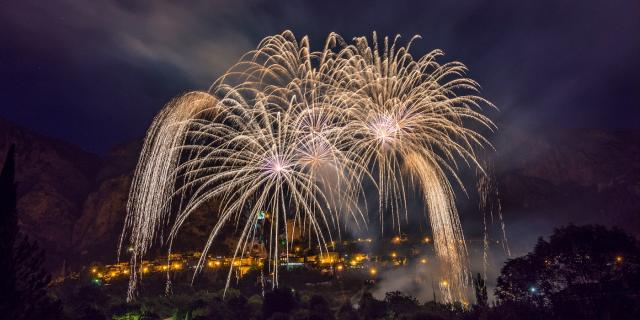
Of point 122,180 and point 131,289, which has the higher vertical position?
point 122,180

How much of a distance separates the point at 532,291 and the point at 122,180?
349 ft

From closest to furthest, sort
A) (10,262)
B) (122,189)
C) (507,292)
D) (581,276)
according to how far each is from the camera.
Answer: (10,262) < (581,276) < (507,292) < (122,189)

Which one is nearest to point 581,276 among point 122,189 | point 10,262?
point 10,262

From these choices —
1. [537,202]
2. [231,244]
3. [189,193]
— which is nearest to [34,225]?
[189,193]

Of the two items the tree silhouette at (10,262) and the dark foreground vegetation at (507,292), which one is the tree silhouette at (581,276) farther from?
the tree silhouette at (10,262)

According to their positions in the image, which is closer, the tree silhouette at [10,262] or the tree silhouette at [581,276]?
the tree silhouette at [10,262]

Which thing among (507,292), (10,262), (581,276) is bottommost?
(507,292)

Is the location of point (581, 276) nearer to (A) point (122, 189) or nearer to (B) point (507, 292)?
(B) point (507, 292)

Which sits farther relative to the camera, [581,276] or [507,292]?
[507,292]

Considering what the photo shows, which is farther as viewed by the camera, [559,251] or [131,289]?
[131,289]

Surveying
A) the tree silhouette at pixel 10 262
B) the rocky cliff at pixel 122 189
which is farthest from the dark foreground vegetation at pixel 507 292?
the rocky cliff at pixel 122 189

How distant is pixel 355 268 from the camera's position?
8275cm

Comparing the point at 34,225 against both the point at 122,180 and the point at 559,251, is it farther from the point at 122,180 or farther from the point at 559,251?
the point at 559,251

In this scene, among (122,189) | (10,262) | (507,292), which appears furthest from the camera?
(122,189)
